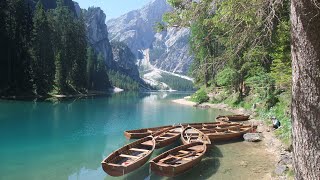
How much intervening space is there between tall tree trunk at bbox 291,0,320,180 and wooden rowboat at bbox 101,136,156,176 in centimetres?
955

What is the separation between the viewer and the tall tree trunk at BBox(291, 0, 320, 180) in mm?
4312

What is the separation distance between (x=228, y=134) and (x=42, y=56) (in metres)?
58.1

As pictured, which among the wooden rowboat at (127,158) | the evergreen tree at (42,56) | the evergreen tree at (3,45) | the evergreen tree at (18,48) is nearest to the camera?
the wooden rowboat at (127,158)

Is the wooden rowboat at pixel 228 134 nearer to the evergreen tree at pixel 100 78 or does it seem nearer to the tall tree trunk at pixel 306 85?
the tall tree trunk at pixel 306 85

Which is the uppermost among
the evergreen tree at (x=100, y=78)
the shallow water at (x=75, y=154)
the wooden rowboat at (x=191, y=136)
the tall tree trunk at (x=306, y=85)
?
the evergreen tree at (x=100, y=78)

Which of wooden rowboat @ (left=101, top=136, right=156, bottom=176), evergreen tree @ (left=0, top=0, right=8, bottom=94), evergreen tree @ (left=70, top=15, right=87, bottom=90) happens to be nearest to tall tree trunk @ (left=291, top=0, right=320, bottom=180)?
wooden rowboat @ (left=101, top=136, right=156, bottom=176)

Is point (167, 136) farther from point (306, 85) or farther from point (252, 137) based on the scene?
point (306, 85)

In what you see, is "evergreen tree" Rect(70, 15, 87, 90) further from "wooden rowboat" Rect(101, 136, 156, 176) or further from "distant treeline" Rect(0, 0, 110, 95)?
"wooden rowboat" Rect(101, 136, 156, 176)

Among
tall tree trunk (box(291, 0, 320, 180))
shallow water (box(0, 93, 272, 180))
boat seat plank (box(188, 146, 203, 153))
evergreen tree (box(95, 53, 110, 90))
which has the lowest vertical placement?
shallow water (box(0, 93, 272, 180))

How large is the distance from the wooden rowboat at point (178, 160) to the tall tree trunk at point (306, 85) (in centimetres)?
910

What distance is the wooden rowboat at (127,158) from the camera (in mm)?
13094

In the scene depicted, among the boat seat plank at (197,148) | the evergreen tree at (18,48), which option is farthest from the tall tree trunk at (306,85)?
the evergreen tree at (18,48)

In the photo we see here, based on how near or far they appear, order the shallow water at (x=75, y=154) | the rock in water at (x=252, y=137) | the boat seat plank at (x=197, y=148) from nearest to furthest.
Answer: the shallow water at (x=75, y=154) → the boat seat plank at (x=197, y=148) → the rock in water at (x=252, y=137)

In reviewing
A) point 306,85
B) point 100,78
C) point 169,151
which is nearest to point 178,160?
point 169,151
